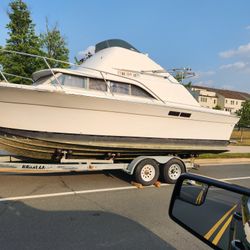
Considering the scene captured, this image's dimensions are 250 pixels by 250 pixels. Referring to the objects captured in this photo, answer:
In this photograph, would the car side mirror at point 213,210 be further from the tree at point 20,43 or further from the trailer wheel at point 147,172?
the tree at point 20,43

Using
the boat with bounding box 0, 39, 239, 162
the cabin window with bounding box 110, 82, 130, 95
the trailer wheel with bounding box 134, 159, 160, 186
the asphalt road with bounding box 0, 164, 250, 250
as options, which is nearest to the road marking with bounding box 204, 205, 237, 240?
the asphalt road with bounding box 0, 164, 250, 250

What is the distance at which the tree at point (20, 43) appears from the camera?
62.6 feet

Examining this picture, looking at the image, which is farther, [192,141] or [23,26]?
[23,26]

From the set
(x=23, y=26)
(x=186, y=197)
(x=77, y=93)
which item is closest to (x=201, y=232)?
(x=186, y=197)

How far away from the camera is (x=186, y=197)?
7.87 feet

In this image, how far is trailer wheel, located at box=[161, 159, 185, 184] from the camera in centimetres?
861

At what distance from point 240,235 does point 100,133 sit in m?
6.31

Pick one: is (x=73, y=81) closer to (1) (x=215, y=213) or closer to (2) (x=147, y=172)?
(2) (x=147, y=172)

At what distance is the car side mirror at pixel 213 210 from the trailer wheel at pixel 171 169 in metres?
6.20

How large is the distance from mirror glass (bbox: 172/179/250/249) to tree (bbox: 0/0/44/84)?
17.7 m

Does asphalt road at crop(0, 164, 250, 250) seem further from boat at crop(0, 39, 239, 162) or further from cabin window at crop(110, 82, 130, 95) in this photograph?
cabin window at crop(110, 82, 130, 95)

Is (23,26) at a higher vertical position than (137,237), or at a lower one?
higher

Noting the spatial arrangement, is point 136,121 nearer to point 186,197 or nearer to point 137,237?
point 137,237

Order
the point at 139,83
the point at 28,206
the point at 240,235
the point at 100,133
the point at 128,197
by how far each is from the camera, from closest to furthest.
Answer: the point at 240,235
the point at 28,206
the point at 128,197
the point at 100,133
the point at 139,83
